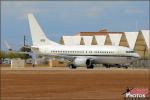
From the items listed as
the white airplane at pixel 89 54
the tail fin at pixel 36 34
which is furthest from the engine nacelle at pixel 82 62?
the tail fin at pixel 36 34

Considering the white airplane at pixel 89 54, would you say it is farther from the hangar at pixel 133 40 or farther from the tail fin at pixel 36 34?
the hangar at pixel 133 40

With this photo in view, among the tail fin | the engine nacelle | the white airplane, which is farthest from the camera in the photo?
the tail fin

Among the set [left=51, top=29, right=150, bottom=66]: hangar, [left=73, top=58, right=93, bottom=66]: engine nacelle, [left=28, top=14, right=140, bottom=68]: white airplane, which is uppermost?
[left=51, top=29, right=150, bottom=66]: hangar

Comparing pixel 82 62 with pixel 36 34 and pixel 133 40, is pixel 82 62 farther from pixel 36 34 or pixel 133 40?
pixel 133 40

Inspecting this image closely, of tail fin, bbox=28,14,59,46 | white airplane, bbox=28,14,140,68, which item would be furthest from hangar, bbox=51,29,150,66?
tail fin, bbox=28,14,59,46

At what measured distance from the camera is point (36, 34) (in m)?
93.7

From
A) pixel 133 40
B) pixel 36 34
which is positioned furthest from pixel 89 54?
pixel 133 40

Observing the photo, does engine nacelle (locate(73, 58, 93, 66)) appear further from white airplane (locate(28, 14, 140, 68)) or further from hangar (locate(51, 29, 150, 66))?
hangar (locate(51, 29, 150, 66))

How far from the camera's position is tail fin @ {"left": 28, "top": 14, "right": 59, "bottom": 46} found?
91.7m

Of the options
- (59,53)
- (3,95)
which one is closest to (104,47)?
(59,53)

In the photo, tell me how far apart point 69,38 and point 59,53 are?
41951 mm

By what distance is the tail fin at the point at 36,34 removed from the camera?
91.7 metres

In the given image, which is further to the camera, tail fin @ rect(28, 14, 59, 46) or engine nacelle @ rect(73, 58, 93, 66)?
tail fin @ rect(28, 14, 59, 46)

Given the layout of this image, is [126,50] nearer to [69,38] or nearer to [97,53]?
[97,53]
